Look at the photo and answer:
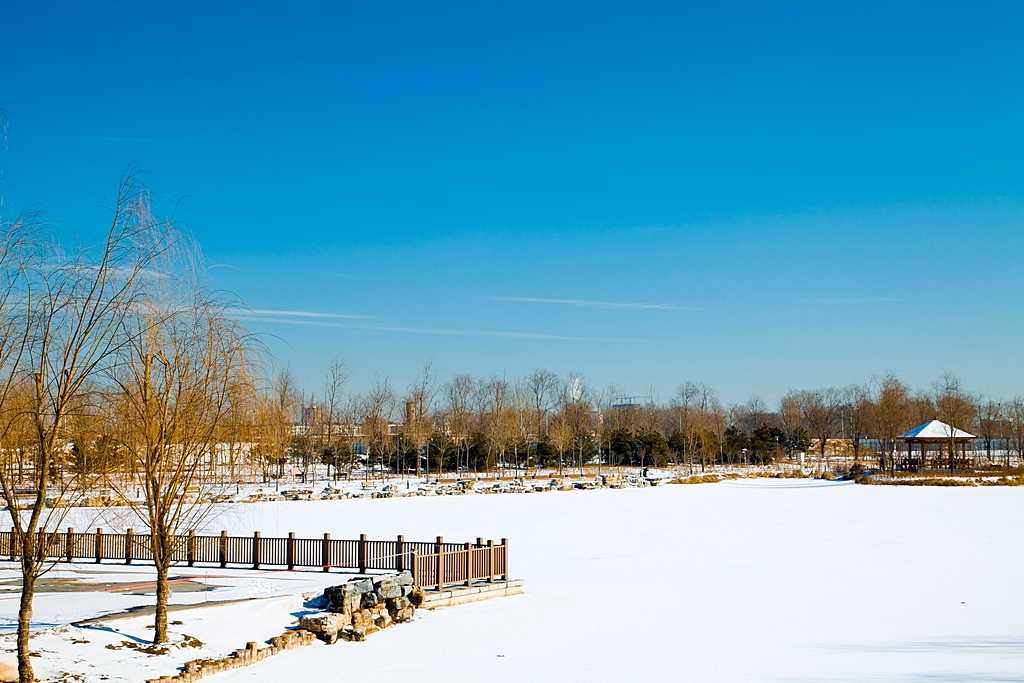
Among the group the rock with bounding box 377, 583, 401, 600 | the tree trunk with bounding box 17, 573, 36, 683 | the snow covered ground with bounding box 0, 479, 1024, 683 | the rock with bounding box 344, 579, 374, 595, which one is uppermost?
the tree trunk with bounding box 17, 573, 36, 683

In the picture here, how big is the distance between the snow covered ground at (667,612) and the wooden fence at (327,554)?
0.94 m

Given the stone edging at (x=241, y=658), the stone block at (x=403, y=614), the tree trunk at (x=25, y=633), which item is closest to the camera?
the tree trunk at (x=25, y=633)

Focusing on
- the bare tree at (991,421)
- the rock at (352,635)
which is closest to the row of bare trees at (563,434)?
the bare tree at (991,421)

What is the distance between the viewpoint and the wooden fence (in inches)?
789

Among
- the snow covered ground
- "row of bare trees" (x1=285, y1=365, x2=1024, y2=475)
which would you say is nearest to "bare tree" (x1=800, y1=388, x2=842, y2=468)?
"row of bare trees" (x1=285, y1=365, x2=1024, y2=475)

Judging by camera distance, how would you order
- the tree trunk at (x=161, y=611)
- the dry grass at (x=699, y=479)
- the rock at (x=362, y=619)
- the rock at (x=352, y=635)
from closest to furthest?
the tree trunk at (x=161, y=611), the rock at (x=352, y=635), the rock at (x=362, y=619), the dry grass at (x=699, y=479)

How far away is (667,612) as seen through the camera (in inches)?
722

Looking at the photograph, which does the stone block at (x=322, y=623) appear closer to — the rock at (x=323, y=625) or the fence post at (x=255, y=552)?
the rock at (x=323, y=625)

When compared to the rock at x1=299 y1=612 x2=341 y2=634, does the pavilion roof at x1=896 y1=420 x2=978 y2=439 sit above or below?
above

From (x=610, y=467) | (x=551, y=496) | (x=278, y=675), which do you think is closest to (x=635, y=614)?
(x=278, y=675)

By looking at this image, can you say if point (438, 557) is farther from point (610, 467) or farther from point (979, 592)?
point (610, 467)

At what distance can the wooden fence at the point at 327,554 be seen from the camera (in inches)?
789

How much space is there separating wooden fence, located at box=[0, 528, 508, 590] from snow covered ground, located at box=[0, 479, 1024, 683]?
0.94m

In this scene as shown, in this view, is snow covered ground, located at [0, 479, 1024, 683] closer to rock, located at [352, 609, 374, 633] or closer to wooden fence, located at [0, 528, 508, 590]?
rock, located at [352, 609, 374, 633]
